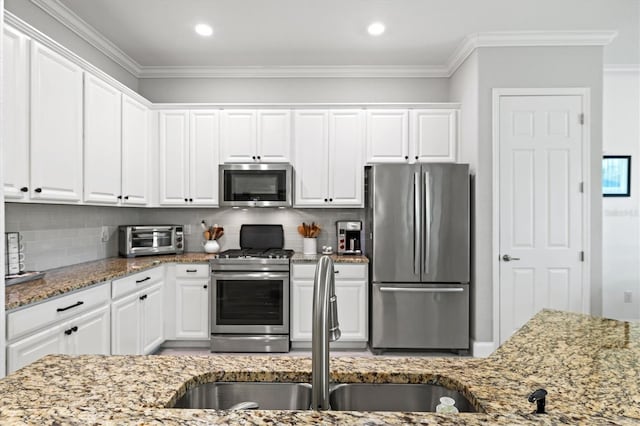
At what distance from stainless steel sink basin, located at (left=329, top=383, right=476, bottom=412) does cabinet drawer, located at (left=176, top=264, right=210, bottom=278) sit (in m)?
2.92

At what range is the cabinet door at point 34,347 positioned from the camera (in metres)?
1.83

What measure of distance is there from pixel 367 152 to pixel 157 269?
2.33 metres

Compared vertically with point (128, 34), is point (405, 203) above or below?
below

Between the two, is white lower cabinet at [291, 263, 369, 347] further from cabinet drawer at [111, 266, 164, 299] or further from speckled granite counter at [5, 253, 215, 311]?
cabinet drawer at [111, 266, 164, 299]

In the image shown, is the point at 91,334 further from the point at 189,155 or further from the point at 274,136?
the point at 274,136

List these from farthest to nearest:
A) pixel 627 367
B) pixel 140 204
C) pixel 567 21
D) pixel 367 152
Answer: pixel 367 152
pixel 140 204
pixel 567 21
pixel 627 367

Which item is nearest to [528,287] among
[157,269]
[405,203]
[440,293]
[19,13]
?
[440,293]

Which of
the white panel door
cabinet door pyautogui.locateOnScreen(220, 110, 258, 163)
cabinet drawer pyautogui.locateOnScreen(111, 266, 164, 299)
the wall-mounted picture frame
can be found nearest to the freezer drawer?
the white panel door

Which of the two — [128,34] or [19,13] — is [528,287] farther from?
[19,13]

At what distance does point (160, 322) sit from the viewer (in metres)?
3.56

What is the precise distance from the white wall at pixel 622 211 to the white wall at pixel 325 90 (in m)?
1.87

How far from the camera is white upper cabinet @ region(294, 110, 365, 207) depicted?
399 centimetres

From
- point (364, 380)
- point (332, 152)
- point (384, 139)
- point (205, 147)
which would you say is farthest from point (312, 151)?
point (364, 380)

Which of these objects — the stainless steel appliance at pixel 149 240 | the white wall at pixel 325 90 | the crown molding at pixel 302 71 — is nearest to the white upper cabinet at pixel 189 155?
the stainless steel appliance at pixel 149 240
